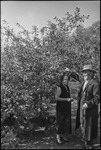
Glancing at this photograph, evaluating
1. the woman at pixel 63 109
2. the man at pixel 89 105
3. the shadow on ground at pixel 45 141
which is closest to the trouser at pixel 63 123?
the woman at pixel 63 109

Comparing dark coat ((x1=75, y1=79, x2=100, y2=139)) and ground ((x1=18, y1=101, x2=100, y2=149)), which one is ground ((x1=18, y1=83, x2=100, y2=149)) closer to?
ground ((x1=18, y1=101, x2=100, y2=149))

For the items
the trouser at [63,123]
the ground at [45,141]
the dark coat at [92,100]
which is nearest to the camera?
the dark coat at [92,100]

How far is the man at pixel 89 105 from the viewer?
237 inches

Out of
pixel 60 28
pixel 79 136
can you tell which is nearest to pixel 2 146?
pixel 79 136

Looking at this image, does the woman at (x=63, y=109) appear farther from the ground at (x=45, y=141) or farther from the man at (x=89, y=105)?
the man at (x=89, y=105)

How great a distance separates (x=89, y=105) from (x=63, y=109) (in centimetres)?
88

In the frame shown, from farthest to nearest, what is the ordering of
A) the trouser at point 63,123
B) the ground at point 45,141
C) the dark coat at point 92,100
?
the trouser at point 63,123 < the ground at point 45,141 < the dark coat at point 92,100

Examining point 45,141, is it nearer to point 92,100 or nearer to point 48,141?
point 48,141

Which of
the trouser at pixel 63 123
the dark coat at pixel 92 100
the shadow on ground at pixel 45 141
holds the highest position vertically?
the dark coat at pixel 92 100

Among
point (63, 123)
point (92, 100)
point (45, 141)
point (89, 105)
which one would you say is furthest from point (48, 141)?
point (92, 100)

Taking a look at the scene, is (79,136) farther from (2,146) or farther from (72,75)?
(2,146)

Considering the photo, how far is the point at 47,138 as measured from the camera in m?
7.14

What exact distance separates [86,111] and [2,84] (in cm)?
241

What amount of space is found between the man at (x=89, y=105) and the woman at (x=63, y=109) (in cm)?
45
